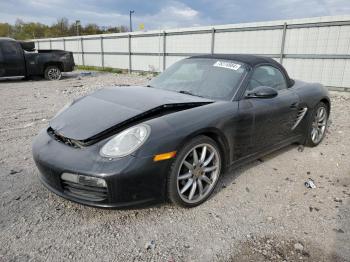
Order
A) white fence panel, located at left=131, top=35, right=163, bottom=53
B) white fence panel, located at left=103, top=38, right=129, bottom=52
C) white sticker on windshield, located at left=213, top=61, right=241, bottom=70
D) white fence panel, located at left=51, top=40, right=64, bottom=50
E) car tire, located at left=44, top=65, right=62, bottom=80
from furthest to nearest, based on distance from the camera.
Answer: white fence panel, located at left=51, top=40, right=64, bottom=50 → white fence panel, located at left=103, top=38, right=129, bottom=52 → white fence panel, located at left=131, top=35, right=163, bottom=53 → car tire, located at left=44, top=65, right=62, bottom=80 → white sticker on windshield, located at left=213, top=61, right=241, bottom=70

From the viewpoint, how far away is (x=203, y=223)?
2.46 meters

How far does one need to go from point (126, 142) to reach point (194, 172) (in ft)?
2.43

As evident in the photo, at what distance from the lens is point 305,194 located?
A: 3.03m

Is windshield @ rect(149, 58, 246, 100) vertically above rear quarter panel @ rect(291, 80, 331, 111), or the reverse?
windshield @ rect(149, 58, 246, 100)

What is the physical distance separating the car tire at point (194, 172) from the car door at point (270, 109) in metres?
0.63

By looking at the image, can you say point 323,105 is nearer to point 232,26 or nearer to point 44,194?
point 44,194

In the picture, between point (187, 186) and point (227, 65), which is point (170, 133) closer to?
point (187, 186)

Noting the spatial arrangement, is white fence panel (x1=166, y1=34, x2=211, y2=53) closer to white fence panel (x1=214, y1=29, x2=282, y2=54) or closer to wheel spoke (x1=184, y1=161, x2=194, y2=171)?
white fence panel (x1=214, y1=29, x2=282, y2=54)

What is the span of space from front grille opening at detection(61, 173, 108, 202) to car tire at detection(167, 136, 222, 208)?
0.56 m

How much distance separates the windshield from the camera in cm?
317

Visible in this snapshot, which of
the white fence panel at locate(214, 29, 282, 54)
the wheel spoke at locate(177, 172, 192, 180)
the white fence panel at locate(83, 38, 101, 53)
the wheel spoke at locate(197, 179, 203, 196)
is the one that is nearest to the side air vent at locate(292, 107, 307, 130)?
the wheel spoke at locate(197, 179, 203, 196)

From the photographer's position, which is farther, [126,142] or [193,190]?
[193,190]

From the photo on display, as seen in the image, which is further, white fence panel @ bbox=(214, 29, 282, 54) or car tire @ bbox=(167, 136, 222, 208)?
white fence panel @ bbox=(214, 29, 282, 54)

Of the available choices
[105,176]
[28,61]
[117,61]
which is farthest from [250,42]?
[117,61]
